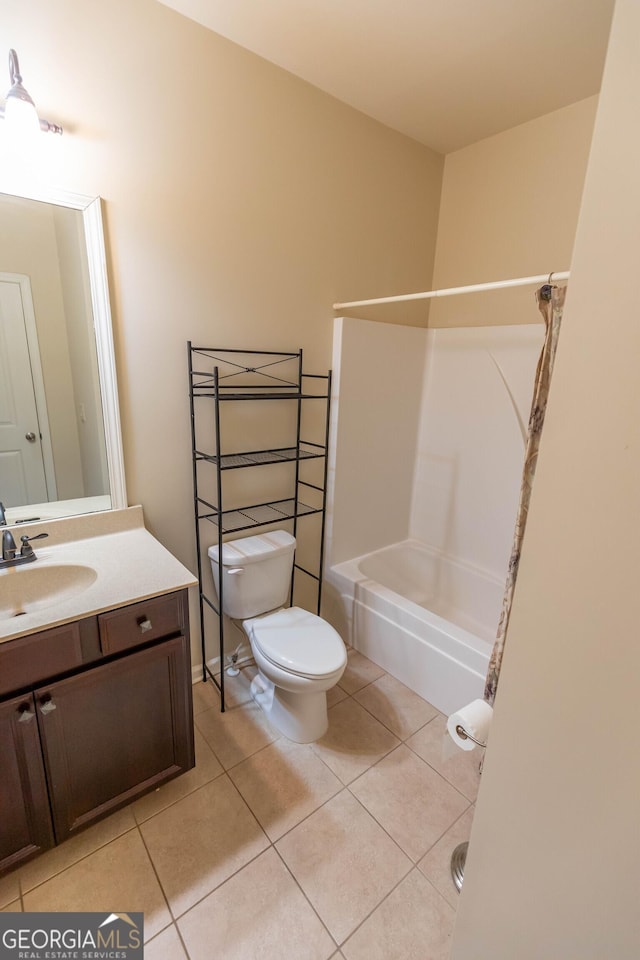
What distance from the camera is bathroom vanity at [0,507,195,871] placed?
44.5 inches

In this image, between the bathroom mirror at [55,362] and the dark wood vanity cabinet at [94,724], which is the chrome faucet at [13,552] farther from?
the dark wood vanity cabinet at [94,724]

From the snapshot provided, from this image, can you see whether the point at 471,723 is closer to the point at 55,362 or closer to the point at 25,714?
the point at 25,714

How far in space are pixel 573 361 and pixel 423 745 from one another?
177 centimetres

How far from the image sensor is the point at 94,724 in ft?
4.16

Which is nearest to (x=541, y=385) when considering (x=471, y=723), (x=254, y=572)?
(x=471, y=723)

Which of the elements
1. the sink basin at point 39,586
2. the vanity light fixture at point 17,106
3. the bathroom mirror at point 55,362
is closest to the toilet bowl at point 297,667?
the sink basin at point 39,586

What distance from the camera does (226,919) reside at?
1.20 metres

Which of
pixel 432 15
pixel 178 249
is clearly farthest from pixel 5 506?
pixel 432 15

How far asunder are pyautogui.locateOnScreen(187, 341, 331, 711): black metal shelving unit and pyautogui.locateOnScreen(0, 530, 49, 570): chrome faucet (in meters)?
0.64

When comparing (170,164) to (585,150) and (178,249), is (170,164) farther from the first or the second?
(585,150)

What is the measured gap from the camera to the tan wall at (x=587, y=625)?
1.67 feet

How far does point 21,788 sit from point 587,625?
146 cm

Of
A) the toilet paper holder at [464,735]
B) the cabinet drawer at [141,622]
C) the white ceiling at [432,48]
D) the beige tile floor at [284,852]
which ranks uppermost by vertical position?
the white ceiling at [432,48]

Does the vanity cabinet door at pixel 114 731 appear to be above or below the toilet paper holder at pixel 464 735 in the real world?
below
